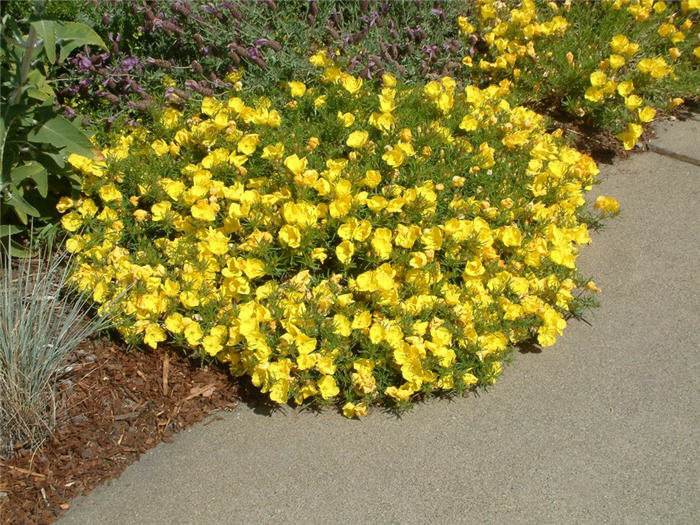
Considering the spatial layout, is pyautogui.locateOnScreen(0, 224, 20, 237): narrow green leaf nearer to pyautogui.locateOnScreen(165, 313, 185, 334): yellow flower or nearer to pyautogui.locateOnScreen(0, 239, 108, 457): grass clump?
pyautogui.locateOnScreen(0, 239, 108, 457): grass clump

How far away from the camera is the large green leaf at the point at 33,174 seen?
3172mm

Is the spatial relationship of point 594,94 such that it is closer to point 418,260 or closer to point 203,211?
point 418,260

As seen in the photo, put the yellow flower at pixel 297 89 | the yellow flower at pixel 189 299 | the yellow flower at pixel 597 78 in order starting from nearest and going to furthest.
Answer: the yellow flower at pixel 189 299, the yellow flower at pixel 297 89, the yellow flower at pixel 597 78

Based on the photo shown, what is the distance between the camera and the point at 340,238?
330 cm

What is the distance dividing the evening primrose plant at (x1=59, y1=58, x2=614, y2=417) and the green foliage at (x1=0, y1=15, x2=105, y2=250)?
0.46 ft

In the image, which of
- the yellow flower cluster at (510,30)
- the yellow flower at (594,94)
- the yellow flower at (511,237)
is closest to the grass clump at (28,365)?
the yellow flower at (511,237)

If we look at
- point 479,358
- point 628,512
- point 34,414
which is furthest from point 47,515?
point 628,512

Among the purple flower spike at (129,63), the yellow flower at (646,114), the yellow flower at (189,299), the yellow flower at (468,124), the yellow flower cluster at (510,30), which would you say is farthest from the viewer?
the yellow flower cluster at (510,30)

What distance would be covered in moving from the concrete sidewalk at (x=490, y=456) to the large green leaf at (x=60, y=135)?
4.51 feet

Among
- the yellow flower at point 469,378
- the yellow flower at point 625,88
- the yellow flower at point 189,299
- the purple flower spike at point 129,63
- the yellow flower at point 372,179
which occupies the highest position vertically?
the purple flower spike at point 129,63

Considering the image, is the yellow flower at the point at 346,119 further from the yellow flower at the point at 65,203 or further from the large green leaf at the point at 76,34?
the yellow flower at the point at 65,203

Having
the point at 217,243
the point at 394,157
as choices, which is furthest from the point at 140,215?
the point at 394,157

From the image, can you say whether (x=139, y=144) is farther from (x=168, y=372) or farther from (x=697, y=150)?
(x=697, y=150)

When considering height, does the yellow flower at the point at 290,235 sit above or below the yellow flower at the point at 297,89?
below
